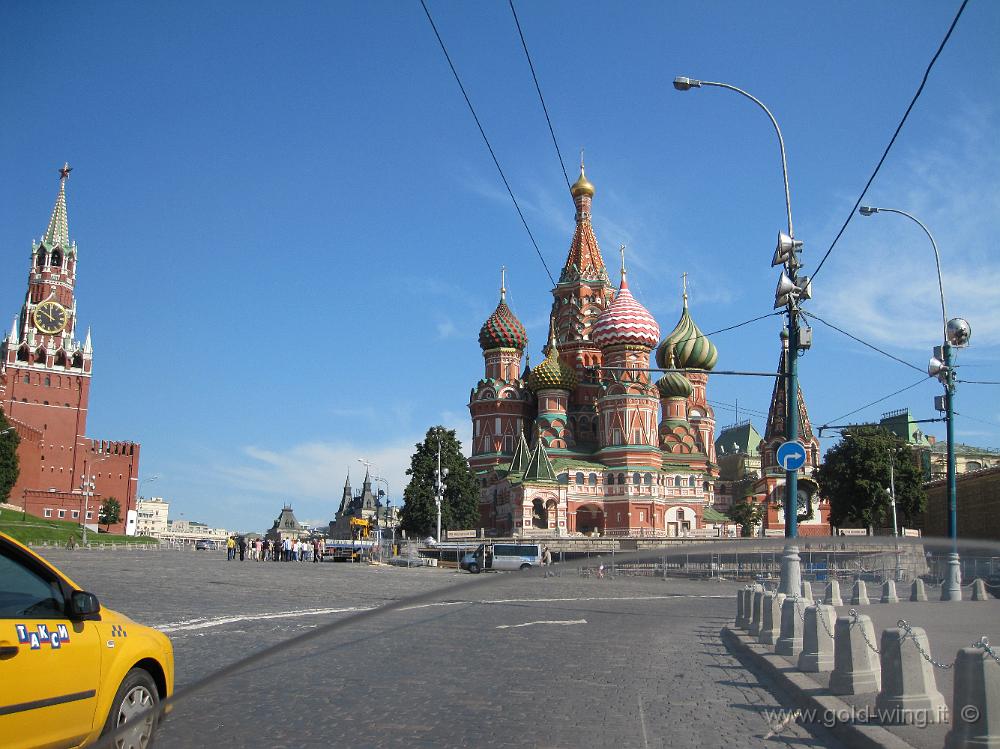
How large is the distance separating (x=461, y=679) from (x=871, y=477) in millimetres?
59857

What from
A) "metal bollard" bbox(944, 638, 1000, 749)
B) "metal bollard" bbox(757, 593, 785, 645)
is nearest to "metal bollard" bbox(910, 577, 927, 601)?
"metal bollard" bbox(757, 593, 785, 645)

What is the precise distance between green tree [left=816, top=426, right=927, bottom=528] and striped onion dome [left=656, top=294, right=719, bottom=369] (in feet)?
58.8

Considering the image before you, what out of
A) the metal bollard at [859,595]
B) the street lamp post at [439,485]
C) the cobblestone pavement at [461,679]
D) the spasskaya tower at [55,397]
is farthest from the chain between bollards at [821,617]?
the spasskaya tower at [55,397]

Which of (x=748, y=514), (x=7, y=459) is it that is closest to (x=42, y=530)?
(x=7, y=459)

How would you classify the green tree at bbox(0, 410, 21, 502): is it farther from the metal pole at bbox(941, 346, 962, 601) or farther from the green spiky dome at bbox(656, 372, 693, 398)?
the metal pole at bbox(941, 346, 962, 601)

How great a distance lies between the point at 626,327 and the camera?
7400 cm

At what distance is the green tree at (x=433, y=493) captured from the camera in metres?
67.8

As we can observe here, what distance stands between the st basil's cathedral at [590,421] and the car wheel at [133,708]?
60.0 m

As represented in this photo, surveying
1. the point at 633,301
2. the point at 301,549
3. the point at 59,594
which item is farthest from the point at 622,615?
the point at 633,301

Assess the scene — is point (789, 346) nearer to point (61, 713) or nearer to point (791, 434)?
point (791, 434)

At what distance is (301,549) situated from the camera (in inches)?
2164

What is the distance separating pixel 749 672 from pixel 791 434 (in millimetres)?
6510

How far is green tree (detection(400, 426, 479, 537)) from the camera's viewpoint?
67812mm

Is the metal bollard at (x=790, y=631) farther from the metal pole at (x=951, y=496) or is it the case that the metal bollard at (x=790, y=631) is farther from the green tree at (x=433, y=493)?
the green tree at (x=433, y=493)
